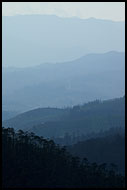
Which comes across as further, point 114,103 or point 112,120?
point 114,103

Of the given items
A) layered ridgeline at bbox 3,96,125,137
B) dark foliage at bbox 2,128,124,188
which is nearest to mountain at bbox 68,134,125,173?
layered ridgeline at bbox 3,96,125,137

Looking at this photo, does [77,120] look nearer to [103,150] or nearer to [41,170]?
[103,150]

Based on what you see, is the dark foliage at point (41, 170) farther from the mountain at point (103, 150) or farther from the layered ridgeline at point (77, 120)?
the layered ridgeline at point (77, 120)

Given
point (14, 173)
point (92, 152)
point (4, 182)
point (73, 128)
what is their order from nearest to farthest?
point (4, 182), point (14, 173), point (92, 152), point (73, 128)

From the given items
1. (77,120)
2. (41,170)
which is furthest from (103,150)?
(77,120)

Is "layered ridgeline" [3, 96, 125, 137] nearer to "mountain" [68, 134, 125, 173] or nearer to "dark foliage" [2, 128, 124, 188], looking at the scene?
"mountain" [68, 134, 125, 173]

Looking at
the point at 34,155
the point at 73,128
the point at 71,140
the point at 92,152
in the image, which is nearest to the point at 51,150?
the point at 34,155

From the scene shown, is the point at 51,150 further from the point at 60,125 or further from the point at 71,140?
the point at 60,125
